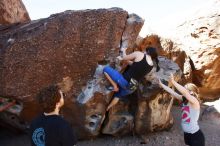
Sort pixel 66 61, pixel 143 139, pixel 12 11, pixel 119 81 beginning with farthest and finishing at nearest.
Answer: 1. pixel 12 11
2. pixel 143 139
3. pixel 66 61
4. pixel 119 81

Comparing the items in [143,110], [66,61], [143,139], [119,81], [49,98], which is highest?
[49,98]

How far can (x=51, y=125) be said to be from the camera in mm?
3508

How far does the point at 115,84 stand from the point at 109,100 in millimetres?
432

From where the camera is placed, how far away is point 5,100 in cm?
696

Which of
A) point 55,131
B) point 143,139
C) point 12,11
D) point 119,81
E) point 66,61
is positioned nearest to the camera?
point 55,131

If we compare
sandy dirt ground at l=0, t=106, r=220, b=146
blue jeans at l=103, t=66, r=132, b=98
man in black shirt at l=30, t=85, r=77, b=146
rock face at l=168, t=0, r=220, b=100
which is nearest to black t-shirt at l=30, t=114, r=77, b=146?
man in black shirt at l=30, t=85, r=77, b=146

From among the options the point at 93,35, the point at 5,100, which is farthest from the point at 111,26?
the point at 5,100

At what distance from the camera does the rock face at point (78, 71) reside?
22.8ft

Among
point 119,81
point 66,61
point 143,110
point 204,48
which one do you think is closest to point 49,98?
point 119,81

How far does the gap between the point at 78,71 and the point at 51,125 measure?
147 inches

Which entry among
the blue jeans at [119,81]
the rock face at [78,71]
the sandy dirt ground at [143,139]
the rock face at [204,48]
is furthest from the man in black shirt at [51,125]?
the rock face at [204,48]

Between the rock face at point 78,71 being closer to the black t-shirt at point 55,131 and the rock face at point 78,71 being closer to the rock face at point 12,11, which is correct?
the rock face at point 12,11

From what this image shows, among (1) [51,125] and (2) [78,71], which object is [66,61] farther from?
(1) [51,125]

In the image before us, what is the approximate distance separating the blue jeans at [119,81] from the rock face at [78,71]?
0.23 metres
